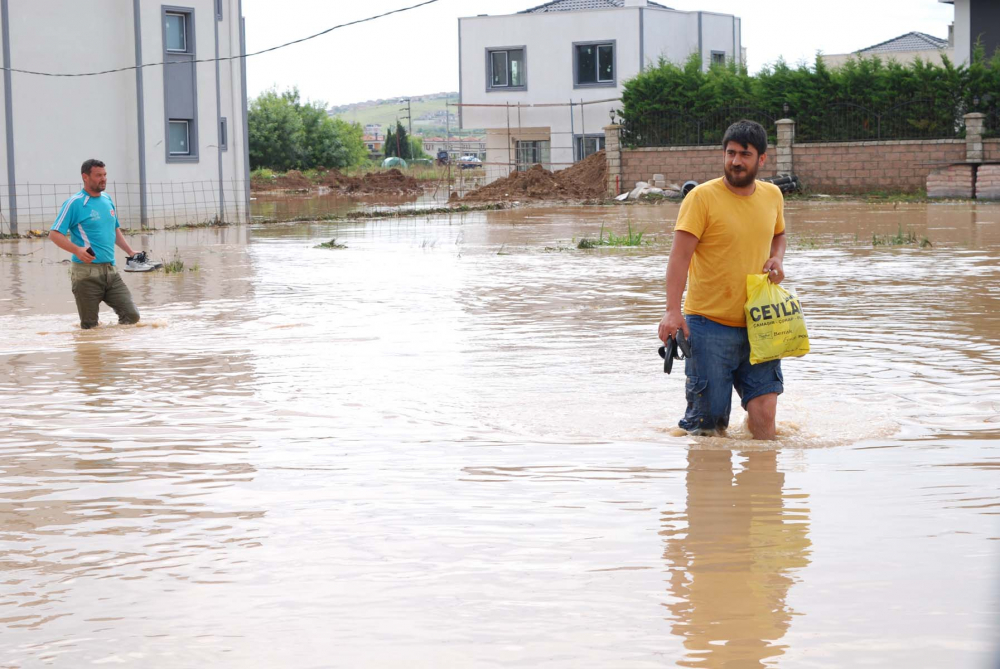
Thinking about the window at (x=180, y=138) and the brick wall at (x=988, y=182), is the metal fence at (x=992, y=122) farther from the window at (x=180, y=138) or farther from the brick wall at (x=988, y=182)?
the window at (x=180, y=138)

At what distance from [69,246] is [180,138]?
925 inches

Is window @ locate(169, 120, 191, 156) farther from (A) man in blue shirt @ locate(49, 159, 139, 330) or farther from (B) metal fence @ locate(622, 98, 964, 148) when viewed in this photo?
(A) man in blue shirt @ locate(49, 159, 139, 330)

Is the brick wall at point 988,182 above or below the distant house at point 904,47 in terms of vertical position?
below

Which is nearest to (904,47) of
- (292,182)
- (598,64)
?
(598,64)

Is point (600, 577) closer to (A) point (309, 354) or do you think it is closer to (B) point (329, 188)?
(A) point (309, 354)

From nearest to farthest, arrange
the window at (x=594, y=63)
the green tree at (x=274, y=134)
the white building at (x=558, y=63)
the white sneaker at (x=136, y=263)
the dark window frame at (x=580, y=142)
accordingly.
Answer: the white sneaker at (x=136, y=263) < the white building at (x=558, y=63) < the window at (x=594, y=63) < the dark window frame at (x=580, y=142) < the green tree at (x=274, y=134)

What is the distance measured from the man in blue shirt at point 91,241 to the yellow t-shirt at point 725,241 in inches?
277

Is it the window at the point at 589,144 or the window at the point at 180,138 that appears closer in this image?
the window at the point at 180,138

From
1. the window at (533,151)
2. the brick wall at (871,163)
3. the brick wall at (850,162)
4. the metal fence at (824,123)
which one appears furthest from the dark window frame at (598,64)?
the brick wall at (871,163)

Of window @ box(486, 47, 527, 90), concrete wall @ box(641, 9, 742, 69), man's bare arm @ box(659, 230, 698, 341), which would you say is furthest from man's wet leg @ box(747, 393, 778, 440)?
window @ box(486, 47, 527, 90)

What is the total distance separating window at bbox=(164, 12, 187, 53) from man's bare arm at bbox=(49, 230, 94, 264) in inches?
901

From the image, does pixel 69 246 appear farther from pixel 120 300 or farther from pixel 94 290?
pixel 120 300

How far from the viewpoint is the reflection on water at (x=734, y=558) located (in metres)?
3.89

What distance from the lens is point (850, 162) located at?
3838 centimetres
